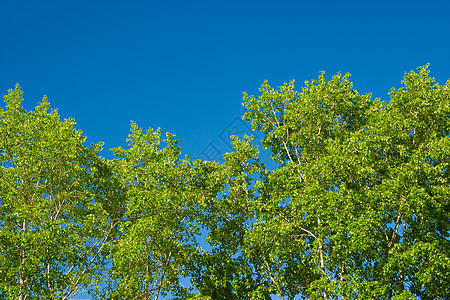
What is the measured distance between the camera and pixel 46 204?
2303 cm

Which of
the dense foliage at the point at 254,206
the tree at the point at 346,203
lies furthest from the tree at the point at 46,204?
the tree at the point at 346,203

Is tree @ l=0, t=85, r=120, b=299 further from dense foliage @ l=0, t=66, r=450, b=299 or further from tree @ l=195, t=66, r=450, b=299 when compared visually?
tree @ l=195, t=66, r=450, b=299

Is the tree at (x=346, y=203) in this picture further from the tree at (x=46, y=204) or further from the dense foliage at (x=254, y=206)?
the tree at (x=46, y=204)

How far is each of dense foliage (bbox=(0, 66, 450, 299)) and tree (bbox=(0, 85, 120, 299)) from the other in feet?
0.33

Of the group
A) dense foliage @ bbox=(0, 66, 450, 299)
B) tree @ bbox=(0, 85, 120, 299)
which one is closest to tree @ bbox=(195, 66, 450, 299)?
dense foliage @ bbox=(0, 66, 450, 299)

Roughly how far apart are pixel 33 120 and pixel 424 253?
24.1m

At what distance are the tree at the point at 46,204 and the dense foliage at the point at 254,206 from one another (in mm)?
100

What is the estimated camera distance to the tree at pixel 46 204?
2009 cm

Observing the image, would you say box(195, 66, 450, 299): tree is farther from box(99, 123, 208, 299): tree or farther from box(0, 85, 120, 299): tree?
box(0, 85, 120, 299): tree

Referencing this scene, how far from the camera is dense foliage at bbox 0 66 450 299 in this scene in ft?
64.4

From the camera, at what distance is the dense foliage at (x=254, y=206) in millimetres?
19625

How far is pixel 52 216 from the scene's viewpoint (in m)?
24.0

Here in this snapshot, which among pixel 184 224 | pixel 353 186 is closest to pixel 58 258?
pixel 184 224

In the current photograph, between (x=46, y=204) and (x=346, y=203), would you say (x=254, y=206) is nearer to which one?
(x=346, y=203)
